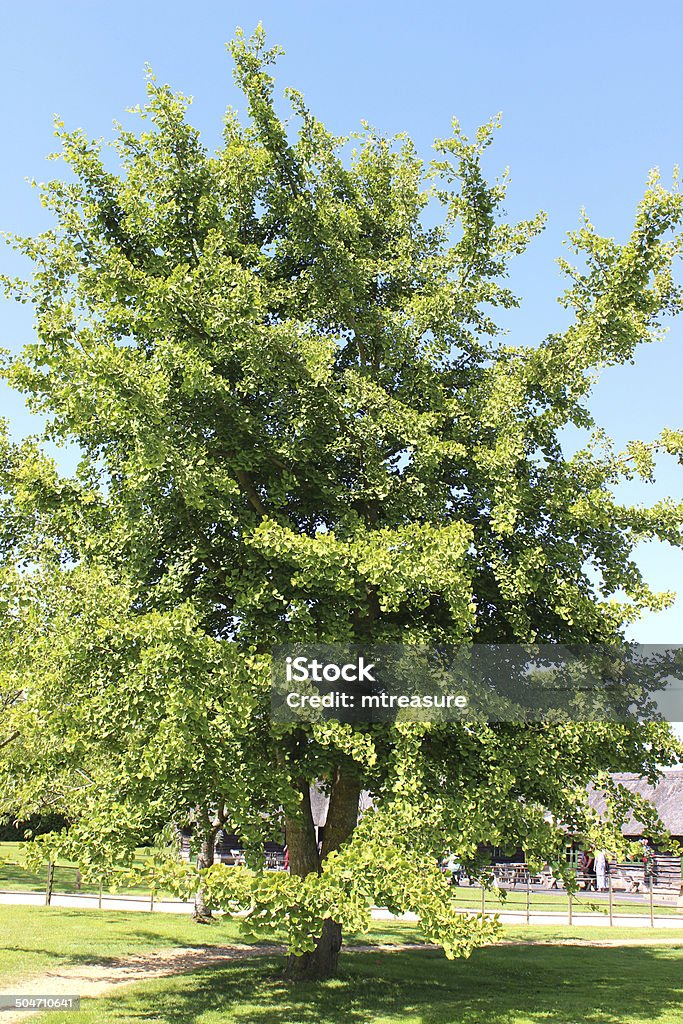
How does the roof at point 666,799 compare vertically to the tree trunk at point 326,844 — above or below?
above

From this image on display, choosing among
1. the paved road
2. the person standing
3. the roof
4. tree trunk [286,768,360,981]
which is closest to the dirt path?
tree trunk [286,768,360,981]

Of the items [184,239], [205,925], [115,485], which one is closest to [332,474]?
[115,485]

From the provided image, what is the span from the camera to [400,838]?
10.6 metres

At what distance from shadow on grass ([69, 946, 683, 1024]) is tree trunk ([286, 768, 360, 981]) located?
39 cm

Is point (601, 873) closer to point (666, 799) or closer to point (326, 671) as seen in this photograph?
point (666, 799)

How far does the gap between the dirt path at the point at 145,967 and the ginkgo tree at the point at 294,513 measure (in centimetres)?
274

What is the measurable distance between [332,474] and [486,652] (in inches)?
142

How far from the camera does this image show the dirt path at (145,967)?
44.2 ft

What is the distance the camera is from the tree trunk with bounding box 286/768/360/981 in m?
13.9

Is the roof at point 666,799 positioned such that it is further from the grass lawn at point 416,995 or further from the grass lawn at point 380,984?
the grass lawn at point 416,995

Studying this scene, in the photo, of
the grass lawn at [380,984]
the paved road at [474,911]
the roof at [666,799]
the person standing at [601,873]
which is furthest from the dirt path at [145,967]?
the roof at [666,799]

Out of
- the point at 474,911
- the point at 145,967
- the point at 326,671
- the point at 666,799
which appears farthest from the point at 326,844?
the point at 666,799

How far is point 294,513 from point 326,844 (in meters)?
5.42

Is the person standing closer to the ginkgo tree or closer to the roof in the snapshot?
the roof
